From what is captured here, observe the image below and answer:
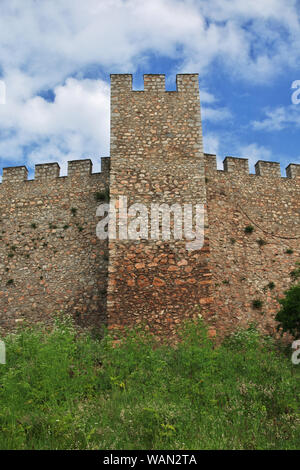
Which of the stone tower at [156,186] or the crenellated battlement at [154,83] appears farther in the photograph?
the crenellated battlement at [154,83]

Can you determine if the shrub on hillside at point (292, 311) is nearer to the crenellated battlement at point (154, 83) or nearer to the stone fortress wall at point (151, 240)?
the stone fortress wall at point (151, 240)

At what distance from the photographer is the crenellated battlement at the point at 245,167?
1409cm

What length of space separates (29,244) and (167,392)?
8.15 metres

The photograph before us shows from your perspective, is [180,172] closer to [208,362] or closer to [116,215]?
[116,215]

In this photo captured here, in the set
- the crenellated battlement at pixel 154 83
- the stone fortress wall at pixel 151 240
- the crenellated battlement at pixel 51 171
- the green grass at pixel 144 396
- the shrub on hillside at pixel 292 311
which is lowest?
the green grass at pixel 144 396

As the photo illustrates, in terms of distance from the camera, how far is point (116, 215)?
10.8m

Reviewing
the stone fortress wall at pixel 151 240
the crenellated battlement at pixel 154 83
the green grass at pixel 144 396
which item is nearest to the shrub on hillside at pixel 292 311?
the green grass at pixel 144 396

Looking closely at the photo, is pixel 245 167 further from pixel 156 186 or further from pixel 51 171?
pixel 51 171

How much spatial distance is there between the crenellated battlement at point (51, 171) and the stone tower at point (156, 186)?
2319 millimetres

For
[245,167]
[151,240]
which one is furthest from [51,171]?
[245,167]

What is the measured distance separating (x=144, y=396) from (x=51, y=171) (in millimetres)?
9508

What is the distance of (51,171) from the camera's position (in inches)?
558

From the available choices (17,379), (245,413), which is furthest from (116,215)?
(245,413)
